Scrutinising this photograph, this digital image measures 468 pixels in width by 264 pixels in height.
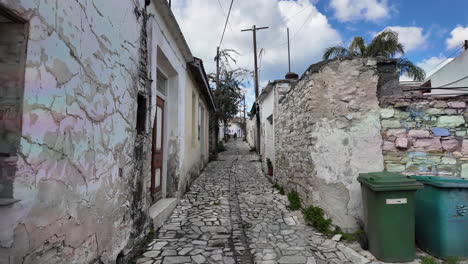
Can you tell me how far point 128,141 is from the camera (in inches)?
113

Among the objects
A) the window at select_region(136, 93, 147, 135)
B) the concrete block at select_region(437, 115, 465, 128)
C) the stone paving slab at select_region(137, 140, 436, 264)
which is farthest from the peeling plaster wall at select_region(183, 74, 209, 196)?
the concrete block at select_region(437, 115, 465, 128)

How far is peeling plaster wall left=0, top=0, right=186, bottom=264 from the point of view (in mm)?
1408

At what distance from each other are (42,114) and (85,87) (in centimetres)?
54

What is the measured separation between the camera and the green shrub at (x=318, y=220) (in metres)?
3.66

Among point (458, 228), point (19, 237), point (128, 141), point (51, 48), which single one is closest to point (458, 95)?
point (458, 228)

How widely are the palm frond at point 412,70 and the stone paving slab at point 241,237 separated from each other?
12.1m

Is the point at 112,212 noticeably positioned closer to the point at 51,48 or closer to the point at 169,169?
the point at 51,48

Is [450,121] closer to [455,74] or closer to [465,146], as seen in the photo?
[465,146]

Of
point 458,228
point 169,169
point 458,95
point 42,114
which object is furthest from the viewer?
point 169,169

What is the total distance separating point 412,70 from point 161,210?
1485 centimetres

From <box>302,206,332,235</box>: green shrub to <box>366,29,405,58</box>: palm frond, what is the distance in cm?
1302

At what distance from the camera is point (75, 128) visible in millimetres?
1843

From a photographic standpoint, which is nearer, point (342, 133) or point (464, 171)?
point (464, 171)

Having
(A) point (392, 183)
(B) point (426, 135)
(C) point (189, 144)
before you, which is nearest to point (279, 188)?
(C) point (189, 144)
